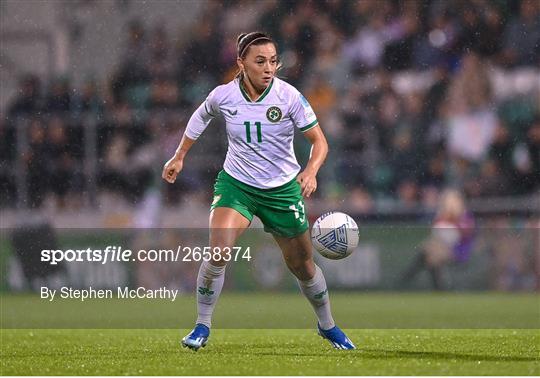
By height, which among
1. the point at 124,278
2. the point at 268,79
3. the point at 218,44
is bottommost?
the point at 124,278

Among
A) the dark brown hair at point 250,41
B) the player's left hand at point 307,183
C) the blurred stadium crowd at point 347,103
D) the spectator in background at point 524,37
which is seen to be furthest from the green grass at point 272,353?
the spectator in background at point 524,37

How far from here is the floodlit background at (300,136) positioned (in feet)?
45.3

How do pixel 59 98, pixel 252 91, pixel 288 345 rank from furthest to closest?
pixel 59 98 < pixel 288 345 < pixel 252 91

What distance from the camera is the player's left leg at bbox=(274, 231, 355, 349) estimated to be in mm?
7355

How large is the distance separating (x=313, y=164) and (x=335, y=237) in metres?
0.56

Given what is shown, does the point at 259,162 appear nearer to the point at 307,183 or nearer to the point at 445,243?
the point at 307,183

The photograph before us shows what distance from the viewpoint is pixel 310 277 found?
294 inches

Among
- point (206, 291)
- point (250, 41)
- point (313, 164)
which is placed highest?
point (250, 41)

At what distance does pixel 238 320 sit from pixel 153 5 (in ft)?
23.6

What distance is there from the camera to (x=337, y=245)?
736 cm

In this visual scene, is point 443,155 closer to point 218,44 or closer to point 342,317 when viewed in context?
point 218,44

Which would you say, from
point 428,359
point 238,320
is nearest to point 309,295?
point 428,359

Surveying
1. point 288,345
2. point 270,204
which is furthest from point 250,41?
point 288,345

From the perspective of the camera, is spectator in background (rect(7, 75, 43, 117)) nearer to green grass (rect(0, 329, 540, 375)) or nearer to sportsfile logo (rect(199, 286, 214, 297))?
green grass (rect(0, 329, 540, 375))
